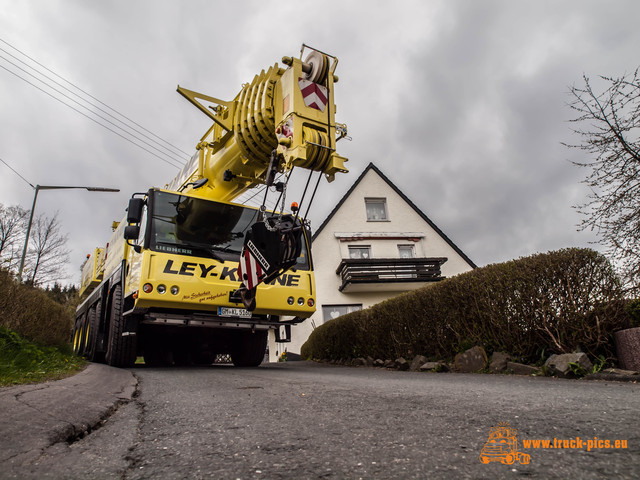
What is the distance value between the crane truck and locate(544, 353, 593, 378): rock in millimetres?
3209

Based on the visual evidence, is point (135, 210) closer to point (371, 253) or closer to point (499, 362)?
point (499, 362)

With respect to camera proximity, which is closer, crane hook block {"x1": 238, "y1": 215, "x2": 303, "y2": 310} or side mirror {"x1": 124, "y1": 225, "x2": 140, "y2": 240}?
crane hook block {"x1": 238, "y1": 215, "x2": 303, "y2": 310}

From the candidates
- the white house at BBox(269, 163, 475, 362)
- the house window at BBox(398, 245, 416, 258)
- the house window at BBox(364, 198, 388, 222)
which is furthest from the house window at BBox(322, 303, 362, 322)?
the house window at BBox(364, 198, 388, 222)

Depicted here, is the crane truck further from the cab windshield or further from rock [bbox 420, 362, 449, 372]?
rock [bbox 420, 362, 449, 372]

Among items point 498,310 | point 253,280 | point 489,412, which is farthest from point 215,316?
point 489,412

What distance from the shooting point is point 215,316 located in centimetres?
585

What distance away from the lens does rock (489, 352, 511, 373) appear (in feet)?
17.2

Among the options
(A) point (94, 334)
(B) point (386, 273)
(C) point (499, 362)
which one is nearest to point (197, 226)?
(A) point (94, 334)

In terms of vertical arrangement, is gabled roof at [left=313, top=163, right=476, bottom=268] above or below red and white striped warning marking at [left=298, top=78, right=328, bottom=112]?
above

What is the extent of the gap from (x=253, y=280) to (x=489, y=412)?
372 centimetres

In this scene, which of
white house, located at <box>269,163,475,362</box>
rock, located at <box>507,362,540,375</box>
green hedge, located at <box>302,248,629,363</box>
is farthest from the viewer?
white house, located at <box>269,163,475,362</box>

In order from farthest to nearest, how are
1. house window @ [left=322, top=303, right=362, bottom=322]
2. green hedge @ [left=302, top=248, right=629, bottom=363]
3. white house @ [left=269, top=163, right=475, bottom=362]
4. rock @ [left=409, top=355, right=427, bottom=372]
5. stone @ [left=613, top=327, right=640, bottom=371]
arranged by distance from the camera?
house window @ [left=322, top=303, right=362, bottom=322] → white house @ [left=269, top=163, right=475, bottom=362] → rock @ [left=409, top=355, right=427, bottom=372] → green hedge @ [left=302, top=248, right=629, bottom=363] → stone @ [left=613, top=327, right=640, bottom=371]

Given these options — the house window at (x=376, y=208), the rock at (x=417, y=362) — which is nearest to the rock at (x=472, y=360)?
the rock at (x=417, y=362)

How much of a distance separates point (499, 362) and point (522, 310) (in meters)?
0.77
